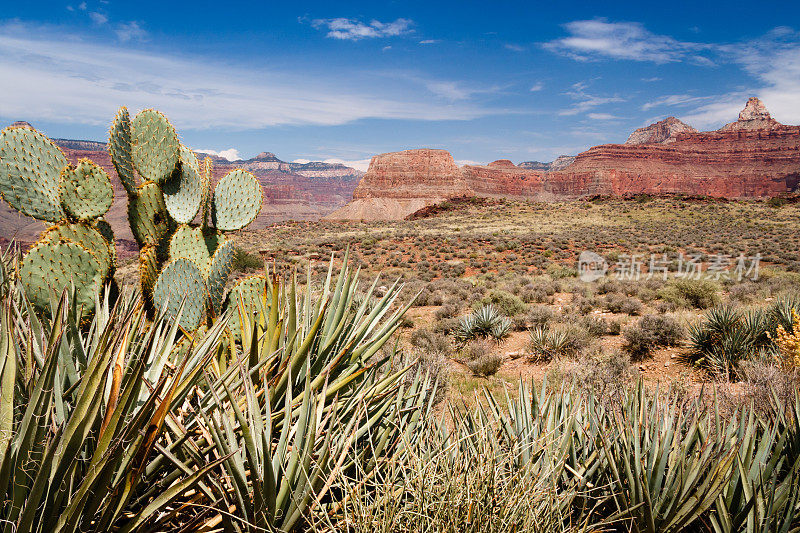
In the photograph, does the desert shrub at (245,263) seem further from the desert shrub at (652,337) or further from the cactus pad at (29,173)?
the cactus pad at (29,173)

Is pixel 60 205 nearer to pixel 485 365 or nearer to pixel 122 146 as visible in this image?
pixel 122 146

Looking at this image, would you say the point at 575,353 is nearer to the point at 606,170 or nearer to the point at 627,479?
the point at 627,479

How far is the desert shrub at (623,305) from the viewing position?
33.1ft

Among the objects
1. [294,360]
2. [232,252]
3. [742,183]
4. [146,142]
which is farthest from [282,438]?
[742,183]

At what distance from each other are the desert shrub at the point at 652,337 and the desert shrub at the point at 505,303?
10.9ft

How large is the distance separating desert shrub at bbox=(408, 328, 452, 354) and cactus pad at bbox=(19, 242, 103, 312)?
5427 mm

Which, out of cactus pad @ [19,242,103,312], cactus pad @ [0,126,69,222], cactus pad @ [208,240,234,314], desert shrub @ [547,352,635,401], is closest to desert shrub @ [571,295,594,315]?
desert shrub @ [547,352,635,401]

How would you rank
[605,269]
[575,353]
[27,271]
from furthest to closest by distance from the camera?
1. [605,269]
2. [575,353]
3. [27,271]

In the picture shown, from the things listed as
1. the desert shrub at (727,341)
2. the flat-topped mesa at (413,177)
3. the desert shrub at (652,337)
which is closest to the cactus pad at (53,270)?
the desert shrub at (727,341)

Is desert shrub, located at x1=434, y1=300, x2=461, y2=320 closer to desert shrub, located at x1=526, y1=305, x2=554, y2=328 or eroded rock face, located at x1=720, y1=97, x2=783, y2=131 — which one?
desert shrub, located at x1=526, y1=305, x2=554, y2=328

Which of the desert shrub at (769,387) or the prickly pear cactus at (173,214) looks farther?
the prickly pear cactus at (173,214)

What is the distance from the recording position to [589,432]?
9.20 feet

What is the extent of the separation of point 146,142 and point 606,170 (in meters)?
148

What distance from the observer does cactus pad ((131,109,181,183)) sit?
3902 millimetres
